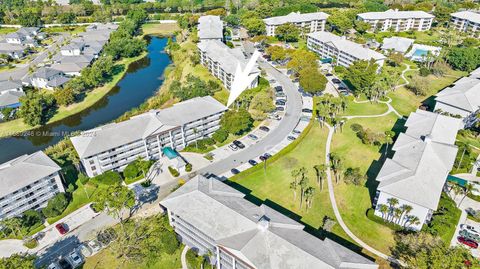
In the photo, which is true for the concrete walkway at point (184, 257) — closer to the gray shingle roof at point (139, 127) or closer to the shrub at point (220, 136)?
the gray shingle roof at point (139, 127)

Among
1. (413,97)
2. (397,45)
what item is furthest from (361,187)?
(397,45)

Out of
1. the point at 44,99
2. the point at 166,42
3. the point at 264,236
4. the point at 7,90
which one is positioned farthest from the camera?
the point at 166,42

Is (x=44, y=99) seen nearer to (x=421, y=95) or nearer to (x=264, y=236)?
(x=264, y=236)

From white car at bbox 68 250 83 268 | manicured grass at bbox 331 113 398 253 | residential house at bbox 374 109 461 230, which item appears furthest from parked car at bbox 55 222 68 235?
residential house at bbox 374 109 461 230

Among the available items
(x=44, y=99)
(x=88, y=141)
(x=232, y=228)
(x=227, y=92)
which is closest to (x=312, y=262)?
(x=232, y=228)

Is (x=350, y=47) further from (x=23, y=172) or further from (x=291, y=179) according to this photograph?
(x=23, y=172)
